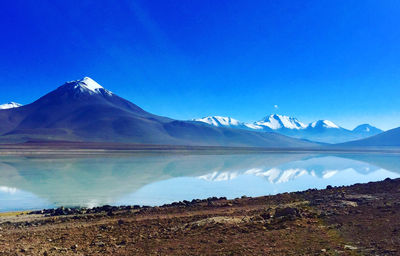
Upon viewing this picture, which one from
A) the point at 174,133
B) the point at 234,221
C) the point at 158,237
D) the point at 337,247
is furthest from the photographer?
the point at 174,133

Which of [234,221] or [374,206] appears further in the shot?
[374,206]

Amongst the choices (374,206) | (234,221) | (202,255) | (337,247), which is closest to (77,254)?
(202,255)

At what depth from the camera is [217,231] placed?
8266 mm

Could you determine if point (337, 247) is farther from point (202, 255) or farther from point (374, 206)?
point (374, 206)

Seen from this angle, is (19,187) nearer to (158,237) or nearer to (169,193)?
(169,193)

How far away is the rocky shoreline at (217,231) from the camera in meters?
6.86

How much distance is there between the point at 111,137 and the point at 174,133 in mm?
43150

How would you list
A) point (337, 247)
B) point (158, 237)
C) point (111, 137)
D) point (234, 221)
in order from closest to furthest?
point (337, 247), point (158, 237), point (234, 221), point (111, 137)

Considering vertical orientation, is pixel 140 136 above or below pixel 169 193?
above

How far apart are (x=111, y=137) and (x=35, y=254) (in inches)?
6410

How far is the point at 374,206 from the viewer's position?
1067 centimetres

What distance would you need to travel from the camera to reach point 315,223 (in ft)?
28.3

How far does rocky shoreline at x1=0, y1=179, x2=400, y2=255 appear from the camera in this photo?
22.5ft

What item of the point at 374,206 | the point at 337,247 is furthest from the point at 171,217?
the point at 374,206
